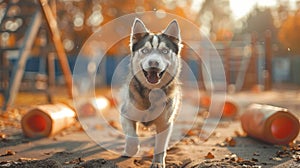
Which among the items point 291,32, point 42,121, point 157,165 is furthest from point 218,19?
point 157,165

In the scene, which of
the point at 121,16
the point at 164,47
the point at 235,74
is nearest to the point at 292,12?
the point at 235,74

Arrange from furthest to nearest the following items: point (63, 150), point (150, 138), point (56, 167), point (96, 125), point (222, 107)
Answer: point (222, 107) → point (96, 125) → point (150, 138) → point (63, 150) → point (56, 167)

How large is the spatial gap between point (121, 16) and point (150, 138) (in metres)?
14.7

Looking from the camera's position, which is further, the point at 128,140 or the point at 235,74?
the point at 235,74

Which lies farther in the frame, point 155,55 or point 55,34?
point 55,34

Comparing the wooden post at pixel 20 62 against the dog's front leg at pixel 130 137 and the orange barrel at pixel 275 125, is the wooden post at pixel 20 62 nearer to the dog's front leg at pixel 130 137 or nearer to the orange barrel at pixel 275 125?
the dog's front leg at pixel 130 137

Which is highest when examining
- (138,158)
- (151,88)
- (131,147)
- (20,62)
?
(20,62)

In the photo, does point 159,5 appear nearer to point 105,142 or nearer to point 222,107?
point 222,107

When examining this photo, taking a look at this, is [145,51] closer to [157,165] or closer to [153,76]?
[153,76]

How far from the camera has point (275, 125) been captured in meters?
5.70

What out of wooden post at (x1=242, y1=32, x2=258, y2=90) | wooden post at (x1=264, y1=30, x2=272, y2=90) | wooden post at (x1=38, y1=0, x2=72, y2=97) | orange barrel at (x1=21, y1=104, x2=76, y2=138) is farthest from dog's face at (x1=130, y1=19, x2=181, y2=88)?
wooden post at (x1=242, y1=32, x2=258, y2=90)

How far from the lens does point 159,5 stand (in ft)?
60.0

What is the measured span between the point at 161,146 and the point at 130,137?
0.47 m

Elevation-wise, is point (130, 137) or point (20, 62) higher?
point (20, 62)
